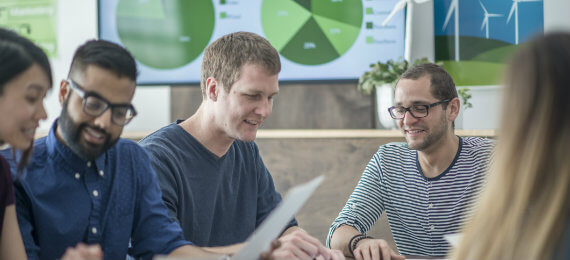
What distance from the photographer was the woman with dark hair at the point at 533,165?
0.77 meters

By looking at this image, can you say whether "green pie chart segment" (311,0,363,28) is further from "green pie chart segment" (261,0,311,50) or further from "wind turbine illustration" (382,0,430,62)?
"wind turbine illustration" (382,0,430,62)

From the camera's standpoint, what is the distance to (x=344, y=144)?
263 cm

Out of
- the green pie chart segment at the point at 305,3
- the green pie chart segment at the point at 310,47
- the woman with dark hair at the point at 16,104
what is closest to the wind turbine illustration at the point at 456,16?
the green pie chart segment at the point at 310,47

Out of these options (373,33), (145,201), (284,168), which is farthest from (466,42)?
(145,201)

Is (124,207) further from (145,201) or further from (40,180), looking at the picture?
(40,180)

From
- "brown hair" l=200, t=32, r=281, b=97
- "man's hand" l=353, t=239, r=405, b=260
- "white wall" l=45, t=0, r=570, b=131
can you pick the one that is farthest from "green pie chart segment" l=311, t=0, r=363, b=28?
"man's hand" l=353, t=239, r=405, b=260

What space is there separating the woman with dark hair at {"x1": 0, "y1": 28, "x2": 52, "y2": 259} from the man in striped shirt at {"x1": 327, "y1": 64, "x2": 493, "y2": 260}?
1.01 metres

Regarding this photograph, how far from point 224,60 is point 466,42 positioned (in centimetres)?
165

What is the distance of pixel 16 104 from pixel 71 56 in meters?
2.36

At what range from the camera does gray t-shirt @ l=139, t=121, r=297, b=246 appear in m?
1.54

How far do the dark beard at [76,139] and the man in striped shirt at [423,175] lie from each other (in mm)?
888

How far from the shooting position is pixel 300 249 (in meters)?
1.25

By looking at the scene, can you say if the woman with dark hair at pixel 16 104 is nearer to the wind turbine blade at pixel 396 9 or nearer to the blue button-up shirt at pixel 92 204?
the blue button-up shirt at pixel 92 204

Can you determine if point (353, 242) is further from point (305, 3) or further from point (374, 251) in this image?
point (305, 3)
